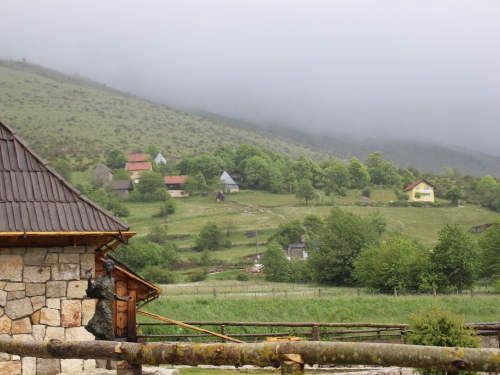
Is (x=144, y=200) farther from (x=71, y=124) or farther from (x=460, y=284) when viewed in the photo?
(x=460, y=284)

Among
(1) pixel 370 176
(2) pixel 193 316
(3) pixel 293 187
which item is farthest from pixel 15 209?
(1) pixel 370 176

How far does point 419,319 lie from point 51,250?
326 inches

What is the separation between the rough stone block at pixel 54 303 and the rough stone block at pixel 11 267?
1.93 feet

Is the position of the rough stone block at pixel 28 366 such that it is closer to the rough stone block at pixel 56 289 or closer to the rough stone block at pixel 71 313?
the rough stone block at pixel 71 313

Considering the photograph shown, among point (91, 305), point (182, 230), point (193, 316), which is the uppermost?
point (91, 305)

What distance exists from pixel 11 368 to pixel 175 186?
430ft

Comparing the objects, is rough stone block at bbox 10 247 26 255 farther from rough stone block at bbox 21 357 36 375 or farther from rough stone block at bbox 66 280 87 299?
rough stone block at bbox 21 357 36 375

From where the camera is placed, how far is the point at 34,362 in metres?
9.95

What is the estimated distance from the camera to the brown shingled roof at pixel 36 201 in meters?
10.1

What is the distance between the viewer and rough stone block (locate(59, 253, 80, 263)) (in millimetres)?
10453

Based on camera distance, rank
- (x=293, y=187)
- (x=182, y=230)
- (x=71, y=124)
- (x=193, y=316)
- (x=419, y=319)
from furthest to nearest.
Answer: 1. (x=71, y=124)
2. (x=293, y=187)
3. (x=182, y=230)
4. (x=193, y=316)
5. (x=419, y=319)

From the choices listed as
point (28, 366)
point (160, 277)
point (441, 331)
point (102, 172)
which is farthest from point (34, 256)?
point (102, 172)

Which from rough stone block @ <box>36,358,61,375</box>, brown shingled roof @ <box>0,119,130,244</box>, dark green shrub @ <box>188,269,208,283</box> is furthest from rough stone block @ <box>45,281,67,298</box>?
dark green shrub @ <box>188,269,208,283</box>

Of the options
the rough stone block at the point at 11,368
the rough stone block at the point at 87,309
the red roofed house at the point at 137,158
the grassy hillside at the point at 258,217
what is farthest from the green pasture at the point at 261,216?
the rough stone block at the point at 11,368
